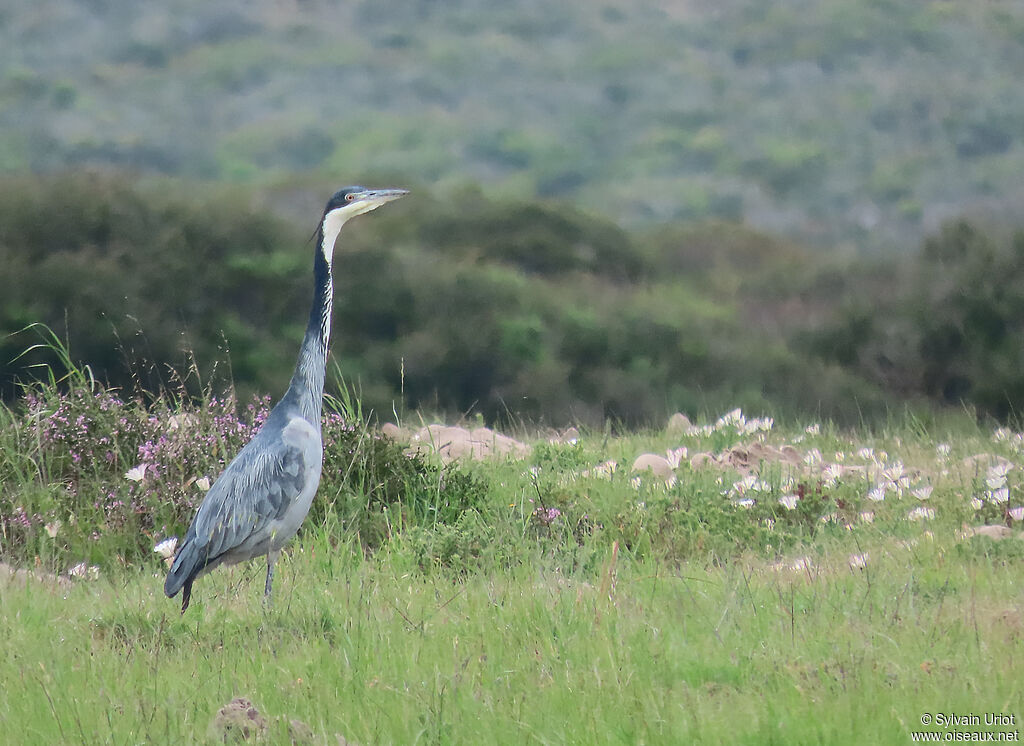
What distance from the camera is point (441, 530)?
6074mm

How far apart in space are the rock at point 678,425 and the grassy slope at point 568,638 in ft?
9.80

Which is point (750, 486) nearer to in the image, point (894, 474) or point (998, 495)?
point (894, 474)

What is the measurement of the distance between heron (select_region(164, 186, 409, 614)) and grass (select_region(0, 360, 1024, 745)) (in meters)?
0.21

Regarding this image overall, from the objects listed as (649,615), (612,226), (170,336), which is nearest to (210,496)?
(649,615)

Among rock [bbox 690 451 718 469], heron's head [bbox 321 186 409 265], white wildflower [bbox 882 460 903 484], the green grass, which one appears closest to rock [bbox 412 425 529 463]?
rock [bbox 690 451 718 469]

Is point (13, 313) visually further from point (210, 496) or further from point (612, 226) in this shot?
point (612, 226)

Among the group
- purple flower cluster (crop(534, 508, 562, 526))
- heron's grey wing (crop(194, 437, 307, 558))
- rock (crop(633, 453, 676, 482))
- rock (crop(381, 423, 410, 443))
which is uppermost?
heron's grey wing (crop(194, 437, 307, 558))

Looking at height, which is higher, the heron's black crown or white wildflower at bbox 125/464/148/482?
the heron's black crown

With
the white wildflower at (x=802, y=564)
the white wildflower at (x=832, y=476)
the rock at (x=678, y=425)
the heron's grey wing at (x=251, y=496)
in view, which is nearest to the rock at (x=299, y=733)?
the heron's grey wing at (x=251, y=496)

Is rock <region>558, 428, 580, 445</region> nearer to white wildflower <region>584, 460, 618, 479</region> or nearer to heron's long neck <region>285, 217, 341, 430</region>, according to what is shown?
white wildflower <region>584, 460, 618, 479</region>

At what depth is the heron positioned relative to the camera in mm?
5082

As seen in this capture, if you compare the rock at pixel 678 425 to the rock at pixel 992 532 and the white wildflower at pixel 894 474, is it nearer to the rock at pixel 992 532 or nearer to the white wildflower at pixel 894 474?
the white wildflower at pixel 894 474

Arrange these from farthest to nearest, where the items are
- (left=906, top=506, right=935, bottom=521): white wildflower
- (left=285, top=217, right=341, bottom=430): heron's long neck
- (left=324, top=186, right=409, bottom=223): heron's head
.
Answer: (left=906, top=506, right=935, bottom=521): white wildflower < (left=324, top=186, right=409, bottom=223): heron's head < (left=285, top=217, right=341, bottom=430): heron's long neck

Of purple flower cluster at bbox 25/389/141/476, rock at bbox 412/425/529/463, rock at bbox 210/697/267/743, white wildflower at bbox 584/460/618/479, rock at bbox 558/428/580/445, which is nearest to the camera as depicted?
rock at bbox 210/697/267/743
